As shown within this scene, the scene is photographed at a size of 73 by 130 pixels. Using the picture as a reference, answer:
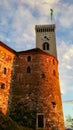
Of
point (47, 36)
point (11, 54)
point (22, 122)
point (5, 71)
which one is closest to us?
point (22, 122)

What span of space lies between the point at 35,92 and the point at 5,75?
18.7 feet

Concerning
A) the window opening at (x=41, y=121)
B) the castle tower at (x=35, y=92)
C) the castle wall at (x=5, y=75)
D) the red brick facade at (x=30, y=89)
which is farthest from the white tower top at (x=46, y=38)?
the window opening at (x=41, y=121)

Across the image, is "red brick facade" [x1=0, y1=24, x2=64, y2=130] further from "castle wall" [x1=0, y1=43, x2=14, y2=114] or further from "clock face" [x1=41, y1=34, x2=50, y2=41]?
→ "clock face" [x1=41, y1=34, x2=50, y2=41]

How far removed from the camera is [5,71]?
102 feet

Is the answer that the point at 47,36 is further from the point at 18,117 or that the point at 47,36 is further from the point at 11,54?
the point at 18,117

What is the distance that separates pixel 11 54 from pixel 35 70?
5.23 meters

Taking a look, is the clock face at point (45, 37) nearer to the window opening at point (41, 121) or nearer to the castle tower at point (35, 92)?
the castle tower at point (35, 92)

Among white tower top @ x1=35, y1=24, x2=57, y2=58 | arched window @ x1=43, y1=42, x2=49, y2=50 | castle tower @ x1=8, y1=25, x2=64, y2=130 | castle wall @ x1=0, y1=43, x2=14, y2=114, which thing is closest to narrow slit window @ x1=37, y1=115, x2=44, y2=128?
castle tower @ x1=8, y1=25, x2=64, y2=130

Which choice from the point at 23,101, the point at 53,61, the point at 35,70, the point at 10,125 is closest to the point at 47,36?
the point at 53,61

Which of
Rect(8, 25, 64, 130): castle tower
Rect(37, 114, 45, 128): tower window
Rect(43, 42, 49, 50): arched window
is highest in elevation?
Rect(43, 42, 49, 50): arched window

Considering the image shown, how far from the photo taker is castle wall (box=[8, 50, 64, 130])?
95.0 feet

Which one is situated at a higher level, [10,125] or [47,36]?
[47,36]

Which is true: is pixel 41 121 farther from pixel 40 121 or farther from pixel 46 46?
pixel 46 46

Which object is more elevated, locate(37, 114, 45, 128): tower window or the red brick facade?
the red brick facade
